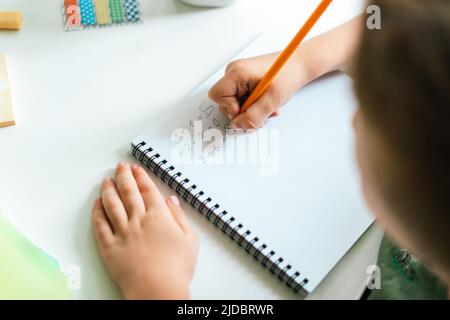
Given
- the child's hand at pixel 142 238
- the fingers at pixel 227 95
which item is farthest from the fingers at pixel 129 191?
the fingers at pixel 227 95

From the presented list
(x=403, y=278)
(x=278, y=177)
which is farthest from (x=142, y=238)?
(x=403, y=278)

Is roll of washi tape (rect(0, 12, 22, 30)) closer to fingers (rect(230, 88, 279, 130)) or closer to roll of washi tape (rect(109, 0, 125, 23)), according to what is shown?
roll of washi tape (rect(109, 0, 125, 23))

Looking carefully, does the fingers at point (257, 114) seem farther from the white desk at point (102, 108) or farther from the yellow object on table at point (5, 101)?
the yellow object on table at point (5, 101)

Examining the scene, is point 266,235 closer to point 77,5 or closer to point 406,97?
point 406,97

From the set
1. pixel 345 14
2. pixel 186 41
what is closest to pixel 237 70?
pixel 186 41

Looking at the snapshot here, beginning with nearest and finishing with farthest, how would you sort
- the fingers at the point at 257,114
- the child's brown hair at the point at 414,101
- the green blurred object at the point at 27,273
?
the child's brown hair at the point at 414,101 < the green blurred object at the point at 27,273 < the fingers at the point at 257,114

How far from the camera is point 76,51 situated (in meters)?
0.63

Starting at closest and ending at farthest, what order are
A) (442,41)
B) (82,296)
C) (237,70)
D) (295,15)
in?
(442,41) < (82,296) < (237,70) < (295,15)

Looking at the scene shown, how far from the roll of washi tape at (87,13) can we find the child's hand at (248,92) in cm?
18

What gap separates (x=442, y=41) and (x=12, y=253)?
1.27 feet

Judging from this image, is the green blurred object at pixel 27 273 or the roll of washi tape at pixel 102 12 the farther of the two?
the roll of washi tape at pixel 102 12

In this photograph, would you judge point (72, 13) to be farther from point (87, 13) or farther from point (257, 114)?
point (257, 114)

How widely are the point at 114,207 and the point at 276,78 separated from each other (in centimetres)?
21

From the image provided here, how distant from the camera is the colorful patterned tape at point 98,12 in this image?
0.65 metres
